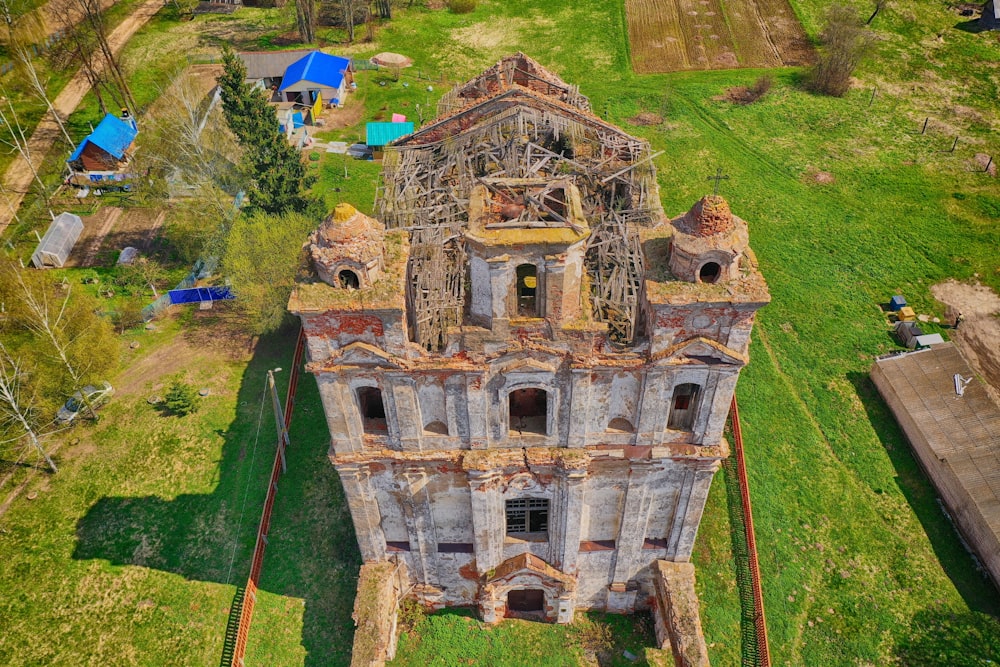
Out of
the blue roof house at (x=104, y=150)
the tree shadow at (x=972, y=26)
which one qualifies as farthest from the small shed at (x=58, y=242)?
the tree shadow at (x=972, y=26)

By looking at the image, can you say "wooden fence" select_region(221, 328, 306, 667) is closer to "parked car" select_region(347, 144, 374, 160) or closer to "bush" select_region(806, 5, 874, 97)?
"parked car" select_region(347, 144, 374, 160)

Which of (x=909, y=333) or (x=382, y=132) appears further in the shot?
(x=382, y=132)

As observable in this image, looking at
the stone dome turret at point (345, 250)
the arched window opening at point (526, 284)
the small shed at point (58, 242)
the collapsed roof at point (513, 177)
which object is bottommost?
the small shed at point (58, 242)

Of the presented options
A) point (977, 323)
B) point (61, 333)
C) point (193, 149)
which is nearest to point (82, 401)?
point (61, 333)

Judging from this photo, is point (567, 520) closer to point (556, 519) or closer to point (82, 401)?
point (556, 519)

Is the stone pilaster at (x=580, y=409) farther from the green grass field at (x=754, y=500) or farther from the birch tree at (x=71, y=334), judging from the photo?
the birch tree at (x=71, y=334)

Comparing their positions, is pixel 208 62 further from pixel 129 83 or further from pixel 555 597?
pixel 555 597
